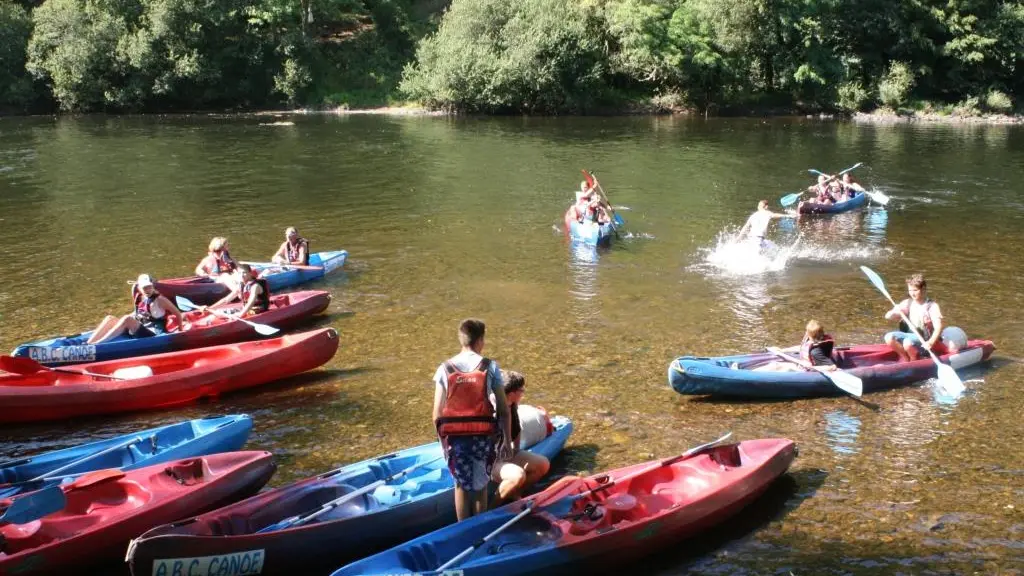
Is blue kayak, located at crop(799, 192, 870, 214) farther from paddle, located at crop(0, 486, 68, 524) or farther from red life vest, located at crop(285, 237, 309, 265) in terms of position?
paddle, located at crop(0, 486, 68, 524)

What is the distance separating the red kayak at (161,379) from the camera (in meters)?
8.99

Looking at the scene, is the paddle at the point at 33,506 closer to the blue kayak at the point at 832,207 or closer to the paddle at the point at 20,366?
the paddle at the point at 20,366

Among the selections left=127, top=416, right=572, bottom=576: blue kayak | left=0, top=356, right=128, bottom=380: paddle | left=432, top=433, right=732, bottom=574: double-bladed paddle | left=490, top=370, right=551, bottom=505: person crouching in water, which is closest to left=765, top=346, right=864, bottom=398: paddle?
left=432, top=433, right=732, bottom=574: double-bladed paddle

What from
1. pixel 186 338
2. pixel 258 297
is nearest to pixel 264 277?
pixel 258 297

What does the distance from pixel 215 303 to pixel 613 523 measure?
7994 millimetres

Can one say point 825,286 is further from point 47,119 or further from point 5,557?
point 47,119

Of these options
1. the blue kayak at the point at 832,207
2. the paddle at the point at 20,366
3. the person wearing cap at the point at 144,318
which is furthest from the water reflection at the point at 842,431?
the blue kayak at the point at 832,207

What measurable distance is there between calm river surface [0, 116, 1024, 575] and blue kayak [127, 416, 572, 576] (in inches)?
44.3

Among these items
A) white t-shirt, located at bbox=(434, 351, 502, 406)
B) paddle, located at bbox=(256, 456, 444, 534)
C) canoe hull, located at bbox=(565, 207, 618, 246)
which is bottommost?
paddle, located at bbox=(256, 456, 444, 534)

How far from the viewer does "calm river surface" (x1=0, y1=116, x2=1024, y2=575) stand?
7.70 m

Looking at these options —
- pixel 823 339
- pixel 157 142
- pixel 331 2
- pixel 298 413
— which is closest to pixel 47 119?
pixel 157 142

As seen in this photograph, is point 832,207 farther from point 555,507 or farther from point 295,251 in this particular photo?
point 555,507

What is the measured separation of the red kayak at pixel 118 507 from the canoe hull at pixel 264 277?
591cm

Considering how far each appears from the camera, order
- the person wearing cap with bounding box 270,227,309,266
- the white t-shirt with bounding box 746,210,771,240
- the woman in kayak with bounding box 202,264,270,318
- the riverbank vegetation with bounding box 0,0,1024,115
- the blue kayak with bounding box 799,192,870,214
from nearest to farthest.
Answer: the woman in kayak with bounding box 202,264,270,318 < the person wearing cap with bounding box 270,227,309,266 < the white t-shirt with bounding box 746,210,771,240 < the blue kayak with bounding box 799,192,870,214 < the riverbank vegetation with bounding box 0,0,1024,115
